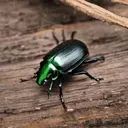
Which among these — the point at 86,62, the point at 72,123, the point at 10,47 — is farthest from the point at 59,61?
the point at 72,123

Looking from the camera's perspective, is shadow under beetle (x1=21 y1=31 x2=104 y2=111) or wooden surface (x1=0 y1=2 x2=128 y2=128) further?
shadow under beetle (x1=21 y1=31 x2=104 y2=111)

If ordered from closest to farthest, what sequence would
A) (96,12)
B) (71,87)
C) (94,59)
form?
(71,87) < (94,59) < (96,12)

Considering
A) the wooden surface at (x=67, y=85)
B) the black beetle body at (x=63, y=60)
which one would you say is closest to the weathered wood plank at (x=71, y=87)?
the wooden surface at (x=67, y=85)

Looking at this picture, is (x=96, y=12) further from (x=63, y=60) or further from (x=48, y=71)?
(x=48, y=71)

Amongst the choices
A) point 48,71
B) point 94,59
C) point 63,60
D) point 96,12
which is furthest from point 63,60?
point 96,12

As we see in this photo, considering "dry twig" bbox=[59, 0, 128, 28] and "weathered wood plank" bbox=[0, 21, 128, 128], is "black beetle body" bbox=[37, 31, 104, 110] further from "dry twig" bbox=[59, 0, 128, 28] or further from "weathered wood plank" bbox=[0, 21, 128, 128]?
"dry twig" bbox=[59, 0, 128, 28]

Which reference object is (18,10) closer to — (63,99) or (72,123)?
(63,99)

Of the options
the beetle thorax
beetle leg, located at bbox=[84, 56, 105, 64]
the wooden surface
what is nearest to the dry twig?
the wooden surface
